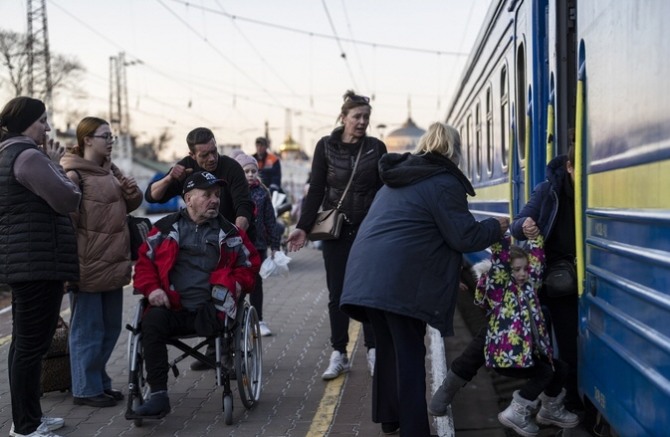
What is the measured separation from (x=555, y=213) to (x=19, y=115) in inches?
115

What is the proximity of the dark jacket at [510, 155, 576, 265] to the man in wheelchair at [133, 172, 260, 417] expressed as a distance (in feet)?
5.72

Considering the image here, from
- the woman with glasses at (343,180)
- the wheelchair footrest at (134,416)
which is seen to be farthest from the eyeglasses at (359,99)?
the wheelchair footrest at (134,416)

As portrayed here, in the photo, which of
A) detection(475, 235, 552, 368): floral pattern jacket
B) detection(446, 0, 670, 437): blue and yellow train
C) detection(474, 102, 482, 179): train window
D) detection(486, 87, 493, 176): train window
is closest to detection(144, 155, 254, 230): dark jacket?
detection(446, 0, 670, 437): blue and yellow train

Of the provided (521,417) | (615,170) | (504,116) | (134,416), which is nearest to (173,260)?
(134,416)

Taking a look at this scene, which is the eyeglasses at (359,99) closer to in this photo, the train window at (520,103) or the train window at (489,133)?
the train window at (520,103)

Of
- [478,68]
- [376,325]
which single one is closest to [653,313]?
[376,325]

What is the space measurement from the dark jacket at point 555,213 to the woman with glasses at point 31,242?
2454 millimetres

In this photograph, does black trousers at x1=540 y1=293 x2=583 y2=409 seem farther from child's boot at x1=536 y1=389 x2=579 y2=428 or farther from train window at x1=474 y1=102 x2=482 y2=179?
train window at x1=474 y1=102 x2=482 y2=179

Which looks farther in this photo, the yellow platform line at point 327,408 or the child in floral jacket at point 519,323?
the yellow platform line at point 327,408

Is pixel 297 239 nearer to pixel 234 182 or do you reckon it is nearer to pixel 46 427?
pixel 234 182

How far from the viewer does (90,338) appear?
654 centimetres

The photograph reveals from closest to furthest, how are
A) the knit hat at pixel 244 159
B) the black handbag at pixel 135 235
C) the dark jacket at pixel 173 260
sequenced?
the dark jacket at pixel 173 260
the black handbag at pixel 135 235
the knit hat at pixel 244 159

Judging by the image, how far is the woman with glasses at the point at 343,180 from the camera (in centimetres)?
700

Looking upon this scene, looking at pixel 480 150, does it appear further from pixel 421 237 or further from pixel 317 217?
pixel 421 237
